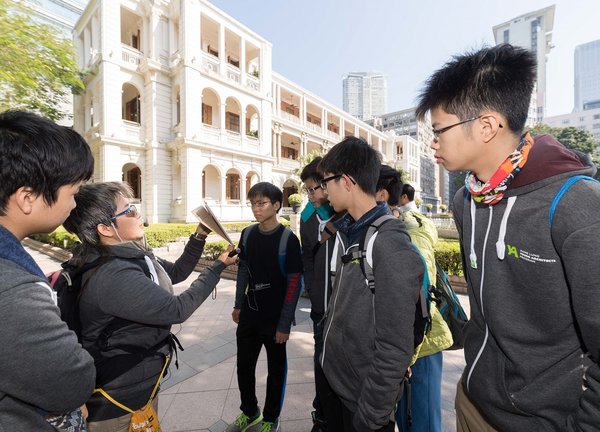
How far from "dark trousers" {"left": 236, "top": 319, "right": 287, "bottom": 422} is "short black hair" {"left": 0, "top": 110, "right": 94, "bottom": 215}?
1963mm

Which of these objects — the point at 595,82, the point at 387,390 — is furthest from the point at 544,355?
the point at 595,82

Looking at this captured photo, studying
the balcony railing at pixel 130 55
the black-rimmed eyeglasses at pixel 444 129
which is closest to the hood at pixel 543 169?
the black-rimmed eyeglasses at pixel 444 129

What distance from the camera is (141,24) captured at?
18484 mm

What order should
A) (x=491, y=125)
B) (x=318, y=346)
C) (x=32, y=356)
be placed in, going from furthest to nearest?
1. (x=318, y=346)
2. (x=491, y=125)
3. (x=32, y=356)

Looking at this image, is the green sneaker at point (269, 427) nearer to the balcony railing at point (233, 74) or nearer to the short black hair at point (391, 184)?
the short black hair at point (391, 184)

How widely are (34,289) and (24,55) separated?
9579 millimetres

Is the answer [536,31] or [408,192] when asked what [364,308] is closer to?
[408,192]

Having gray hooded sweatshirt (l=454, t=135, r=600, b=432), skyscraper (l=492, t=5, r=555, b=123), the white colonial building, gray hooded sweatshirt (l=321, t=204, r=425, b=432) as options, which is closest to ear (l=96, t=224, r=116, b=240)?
gray hooded sweatshirt (l=321, t=204, r=425, b=432)

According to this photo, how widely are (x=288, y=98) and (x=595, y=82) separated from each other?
171 meters

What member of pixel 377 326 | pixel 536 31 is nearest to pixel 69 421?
pixel 377 326

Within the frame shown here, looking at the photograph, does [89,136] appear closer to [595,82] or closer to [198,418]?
[198,418]

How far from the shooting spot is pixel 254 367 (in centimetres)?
262

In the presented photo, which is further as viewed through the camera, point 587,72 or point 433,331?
point 587,72

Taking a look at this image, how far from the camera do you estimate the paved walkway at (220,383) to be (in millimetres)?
2697
